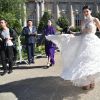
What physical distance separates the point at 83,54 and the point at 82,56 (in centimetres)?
5

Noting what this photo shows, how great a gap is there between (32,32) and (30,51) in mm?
764

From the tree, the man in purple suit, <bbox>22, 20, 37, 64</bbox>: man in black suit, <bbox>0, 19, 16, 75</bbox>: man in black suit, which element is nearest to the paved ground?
<bbox>0, 19, 16, 75</bbox>: man in black suit

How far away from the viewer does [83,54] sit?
8.90 metres

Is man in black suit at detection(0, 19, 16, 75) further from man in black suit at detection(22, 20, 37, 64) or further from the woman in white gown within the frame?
the woman in white gown

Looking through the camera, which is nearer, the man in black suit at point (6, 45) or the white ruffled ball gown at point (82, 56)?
the white ruffled ball gown at point (82, 56)

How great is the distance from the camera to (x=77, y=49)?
9250mm

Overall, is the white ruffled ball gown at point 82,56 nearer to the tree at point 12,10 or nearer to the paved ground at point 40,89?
the paved ground at point 40,89

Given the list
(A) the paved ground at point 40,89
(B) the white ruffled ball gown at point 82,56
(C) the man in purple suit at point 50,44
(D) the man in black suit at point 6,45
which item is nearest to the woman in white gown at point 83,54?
(B) the white ruffled ball gown at point 82,56

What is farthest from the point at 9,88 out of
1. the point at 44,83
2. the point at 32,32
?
the point at 32,32

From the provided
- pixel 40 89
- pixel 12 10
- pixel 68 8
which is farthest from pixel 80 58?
pixel 68 8

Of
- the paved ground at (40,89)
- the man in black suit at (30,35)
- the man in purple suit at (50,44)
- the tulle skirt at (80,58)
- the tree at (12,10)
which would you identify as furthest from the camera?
the tree at (12,10)

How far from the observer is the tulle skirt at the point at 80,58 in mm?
8547

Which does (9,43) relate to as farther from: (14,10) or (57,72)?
(14,10)

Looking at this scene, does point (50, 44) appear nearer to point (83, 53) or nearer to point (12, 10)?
point (83, 53)
